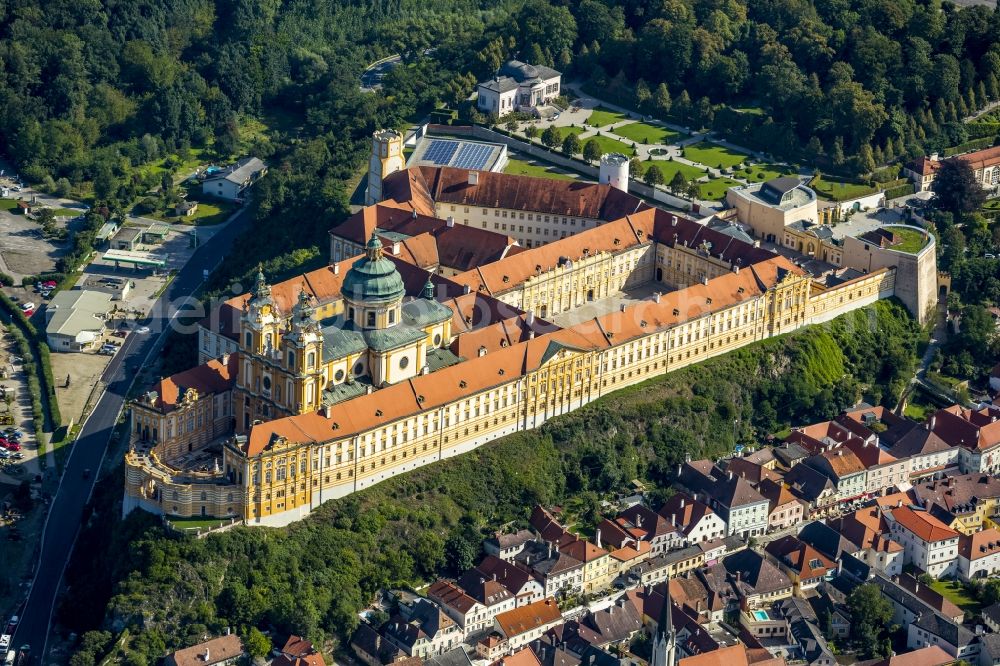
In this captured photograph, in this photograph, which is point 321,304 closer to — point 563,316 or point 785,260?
point 563,316

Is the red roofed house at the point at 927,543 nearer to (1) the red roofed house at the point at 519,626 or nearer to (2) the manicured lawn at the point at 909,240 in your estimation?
(1) the red roofed house at the point at 519,626

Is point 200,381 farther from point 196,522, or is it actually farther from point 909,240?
point 909,240

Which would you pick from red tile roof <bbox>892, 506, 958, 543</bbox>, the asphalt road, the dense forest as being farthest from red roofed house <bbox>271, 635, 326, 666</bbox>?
red tile roof <bbox>892, 506, 958, 543</bbox>

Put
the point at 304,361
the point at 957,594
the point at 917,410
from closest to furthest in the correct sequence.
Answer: the point at 304,361
the point at 957,594
the point at 917,410

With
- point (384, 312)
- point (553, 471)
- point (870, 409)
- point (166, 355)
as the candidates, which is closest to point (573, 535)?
point (553, 471)

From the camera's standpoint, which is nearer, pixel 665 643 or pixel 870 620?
pixel 665 643

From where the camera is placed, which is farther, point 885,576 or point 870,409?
point 870,409

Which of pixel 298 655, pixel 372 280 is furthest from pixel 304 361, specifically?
pixel 298 655
